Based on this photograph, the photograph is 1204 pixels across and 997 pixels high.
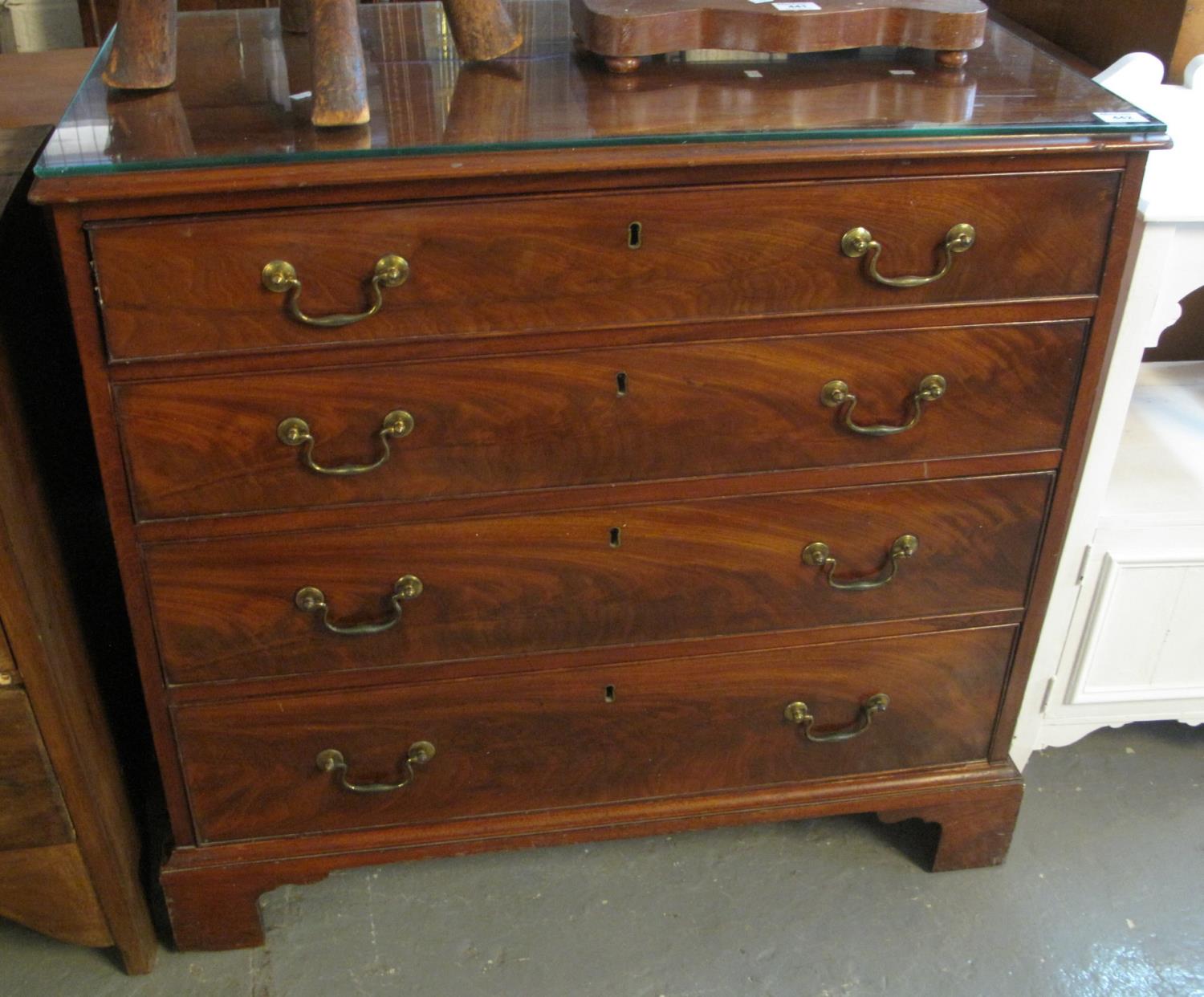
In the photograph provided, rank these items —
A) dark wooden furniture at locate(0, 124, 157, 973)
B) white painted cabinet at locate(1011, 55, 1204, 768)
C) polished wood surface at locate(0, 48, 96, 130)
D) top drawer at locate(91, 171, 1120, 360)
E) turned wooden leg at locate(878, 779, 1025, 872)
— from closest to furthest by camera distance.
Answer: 1. top drawer at locate(91, 171, 1120, 360)
2. dark wooden furniture at locate(0, 124, 157, 973)
3. white painted cabinet at locate(1011, 55, 1204, 768)
4. polished wood surface at locate(0, 48, 96, 130)
5. turned wooden leg at locate(878, 779, 1025, 872)

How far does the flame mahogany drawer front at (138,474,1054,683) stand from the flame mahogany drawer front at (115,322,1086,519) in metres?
0.05

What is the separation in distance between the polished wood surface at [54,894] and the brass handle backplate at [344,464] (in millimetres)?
514

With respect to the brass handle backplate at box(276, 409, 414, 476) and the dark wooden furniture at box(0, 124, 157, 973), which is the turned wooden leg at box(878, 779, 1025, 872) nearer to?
the brass handle backplate at box(276, 409, 414, 476)

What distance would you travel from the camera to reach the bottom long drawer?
1.40 meters

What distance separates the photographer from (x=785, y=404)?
4.18 feet

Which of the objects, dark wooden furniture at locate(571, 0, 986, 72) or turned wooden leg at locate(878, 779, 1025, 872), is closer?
dark wooden furniture at locate(571, 0, 986, 72)

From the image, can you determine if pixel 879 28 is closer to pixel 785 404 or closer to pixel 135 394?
pixel 785 404

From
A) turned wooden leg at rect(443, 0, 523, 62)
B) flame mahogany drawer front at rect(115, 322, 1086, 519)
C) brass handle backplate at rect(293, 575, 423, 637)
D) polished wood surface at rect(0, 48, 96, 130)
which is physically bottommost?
brass handle backplate at rect(293, 575, 423, 637)

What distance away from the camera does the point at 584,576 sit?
4.42 ft

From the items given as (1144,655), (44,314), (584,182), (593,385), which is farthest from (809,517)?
(44,314)

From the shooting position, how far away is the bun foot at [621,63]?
1.27 metres

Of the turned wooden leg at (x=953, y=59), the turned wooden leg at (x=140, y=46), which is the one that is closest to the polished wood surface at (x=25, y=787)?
the turned wooden leg at (x=140, y=46)

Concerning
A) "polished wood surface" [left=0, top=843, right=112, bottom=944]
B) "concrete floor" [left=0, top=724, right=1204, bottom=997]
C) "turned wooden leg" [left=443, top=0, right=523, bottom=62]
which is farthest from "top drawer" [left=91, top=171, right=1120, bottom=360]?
"concrete floor" [left=0, top=724, right=1204, bottom=997]

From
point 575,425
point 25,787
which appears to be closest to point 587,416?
point 575,425
